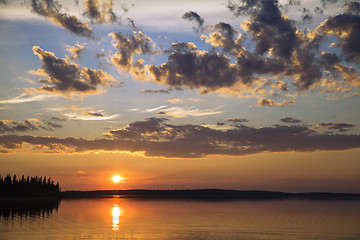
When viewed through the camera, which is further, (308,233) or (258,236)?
(308,233)

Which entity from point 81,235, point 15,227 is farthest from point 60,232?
point 15,227

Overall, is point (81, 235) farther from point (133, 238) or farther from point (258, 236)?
point (258, 236)

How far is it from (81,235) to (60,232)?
5288 millimetres

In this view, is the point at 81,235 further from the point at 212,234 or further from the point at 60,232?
the point at 212,234

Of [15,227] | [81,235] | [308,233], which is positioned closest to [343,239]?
[308,233]

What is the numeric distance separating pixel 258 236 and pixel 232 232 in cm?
615

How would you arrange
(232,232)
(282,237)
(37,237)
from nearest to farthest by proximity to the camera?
(37,237)
(282,237)
(232,232)

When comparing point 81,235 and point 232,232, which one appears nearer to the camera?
point 81,235

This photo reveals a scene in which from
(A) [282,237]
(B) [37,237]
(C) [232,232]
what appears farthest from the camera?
(C) [232,232]

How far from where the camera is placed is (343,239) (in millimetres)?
60188

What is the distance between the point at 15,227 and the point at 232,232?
38382mm

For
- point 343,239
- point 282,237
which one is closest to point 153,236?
point 282,237

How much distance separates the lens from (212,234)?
2446 inches

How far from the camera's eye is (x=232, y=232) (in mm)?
65500
